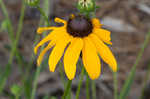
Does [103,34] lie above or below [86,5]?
below

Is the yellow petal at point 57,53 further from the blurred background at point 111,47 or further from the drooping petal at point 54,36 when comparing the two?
the blurred background at point 111,47

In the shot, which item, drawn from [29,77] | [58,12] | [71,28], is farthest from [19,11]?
[71,28]

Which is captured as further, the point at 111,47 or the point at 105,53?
the point at 111,47

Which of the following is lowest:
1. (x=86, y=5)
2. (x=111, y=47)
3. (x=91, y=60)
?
(x=111, y=47)

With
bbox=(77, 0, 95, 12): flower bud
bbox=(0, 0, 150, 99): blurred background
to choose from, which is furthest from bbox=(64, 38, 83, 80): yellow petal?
bbox=(0, 0, 150, 99): blurred background

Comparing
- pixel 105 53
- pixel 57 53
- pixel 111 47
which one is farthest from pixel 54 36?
pixel 111 47

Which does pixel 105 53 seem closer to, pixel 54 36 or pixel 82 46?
pixel 82 46

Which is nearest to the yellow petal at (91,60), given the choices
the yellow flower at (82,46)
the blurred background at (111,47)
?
the yellow flower at (82,46)
